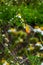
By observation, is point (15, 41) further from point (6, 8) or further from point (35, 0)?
point (35, 0)

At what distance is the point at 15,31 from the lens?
13.5 ft

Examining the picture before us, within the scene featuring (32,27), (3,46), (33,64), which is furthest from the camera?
(32,27)

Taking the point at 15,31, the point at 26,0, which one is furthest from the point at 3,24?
Result: the point at 26,0

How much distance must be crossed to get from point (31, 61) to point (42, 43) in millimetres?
810

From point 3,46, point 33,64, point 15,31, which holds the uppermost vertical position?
point 15,31

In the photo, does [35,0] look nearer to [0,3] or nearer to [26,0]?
[26,0]

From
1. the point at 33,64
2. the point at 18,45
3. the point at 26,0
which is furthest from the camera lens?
the point at 26,0

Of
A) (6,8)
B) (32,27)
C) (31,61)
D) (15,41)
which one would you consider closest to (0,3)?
(6,8)

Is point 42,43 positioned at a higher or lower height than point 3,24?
lower

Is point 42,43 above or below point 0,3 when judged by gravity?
below

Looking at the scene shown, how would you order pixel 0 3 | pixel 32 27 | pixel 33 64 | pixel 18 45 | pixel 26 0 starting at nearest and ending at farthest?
pixel 33 64, pixel 18 45, pixel 32 27, pixel 0 3, pixel 26 0

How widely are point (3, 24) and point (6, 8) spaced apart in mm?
409

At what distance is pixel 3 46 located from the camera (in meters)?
3.66

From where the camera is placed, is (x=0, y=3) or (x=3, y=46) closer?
(x=3, y=46)
